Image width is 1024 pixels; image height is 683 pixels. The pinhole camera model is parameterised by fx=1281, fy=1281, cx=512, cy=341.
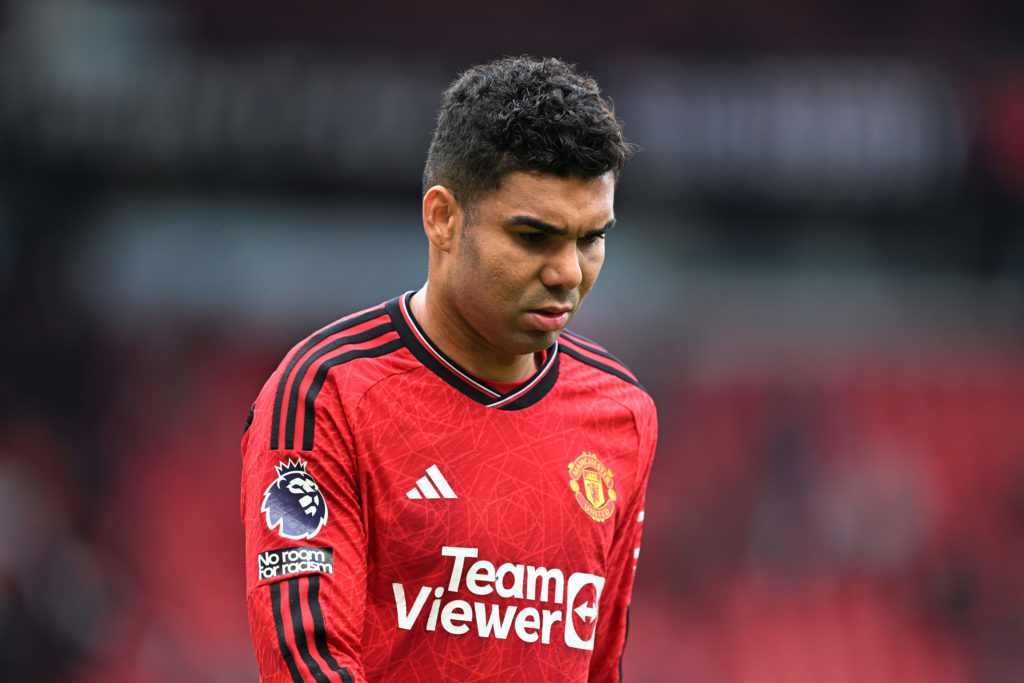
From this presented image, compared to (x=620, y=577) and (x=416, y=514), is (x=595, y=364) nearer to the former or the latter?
(x=620, y=577)

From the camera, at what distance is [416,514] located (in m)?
2.48

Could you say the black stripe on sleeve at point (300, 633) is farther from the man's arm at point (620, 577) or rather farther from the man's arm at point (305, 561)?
the man's arm at point (620, 577)

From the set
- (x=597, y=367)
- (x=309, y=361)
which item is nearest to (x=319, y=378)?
(x=309, y=361)

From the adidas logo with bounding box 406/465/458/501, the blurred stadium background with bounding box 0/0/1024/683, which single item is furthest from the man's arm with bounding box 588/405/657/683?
the blurred stadium background with bounding box 0/0/1024/683

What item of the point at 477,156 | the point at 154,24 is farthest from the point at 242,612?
the point at 477,156

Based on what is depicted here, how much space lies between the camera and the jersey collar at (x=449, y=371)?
265cm

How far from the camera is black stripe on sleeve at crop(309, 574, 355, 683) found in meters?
2.27

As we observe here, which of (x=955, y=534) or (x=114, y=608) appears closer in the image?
(x=114, y=608)

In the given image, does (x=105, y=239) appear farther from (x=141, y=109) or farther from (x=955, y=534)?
(x=955, y=534)

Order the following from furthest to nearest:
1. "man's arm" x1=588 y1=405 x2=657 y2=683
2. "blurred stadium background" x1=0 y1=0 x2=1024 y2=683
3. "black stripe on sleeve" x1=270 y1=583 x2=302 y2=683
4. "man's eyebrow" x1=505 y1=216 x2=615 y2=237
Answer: "blurred stadium background" x1=0 y1=0 x2=1024 y2=683 → "man's arm" x1=588 y1=405 x2=657 y2=683 → "man's eyebrow" x1=505 y1=216 x2=615 y2=237 → "black stripe on sleeve" x1=270 y1=583 x2=302 y2=683

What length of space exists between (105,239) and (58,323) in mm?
926

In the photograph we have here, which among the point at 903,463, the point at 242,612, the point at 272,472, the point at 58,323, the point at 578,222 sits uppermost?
the point at 578,222

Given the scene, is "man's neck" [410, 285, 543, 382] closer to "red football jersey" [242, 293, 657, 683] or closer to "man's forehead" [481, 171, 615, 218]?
"red football jersey" [242, 293, 657, 683]

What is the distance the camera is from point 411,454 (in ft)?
8.25
